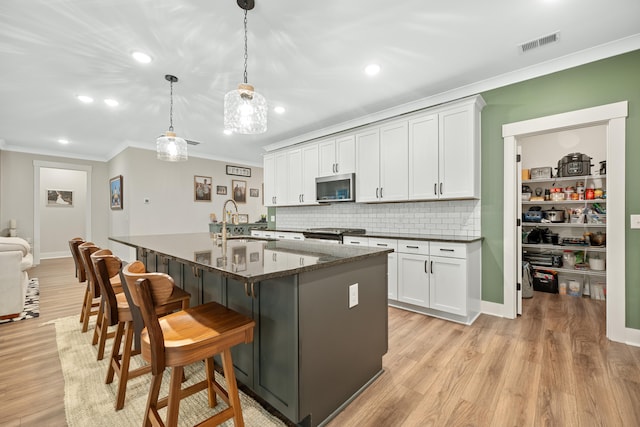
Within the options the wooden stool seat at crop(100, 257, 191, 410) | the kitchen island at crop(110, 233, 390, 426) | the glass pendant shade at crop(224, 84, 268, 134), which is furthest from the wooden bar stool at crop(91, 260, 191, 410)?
the glass pendant shade at crop(224, 84, 268, 134)

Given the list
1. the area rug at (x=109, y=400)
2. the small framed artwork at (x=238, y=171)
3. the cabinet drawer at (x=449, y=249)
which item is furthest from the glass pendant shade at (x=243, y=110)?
the small framed artwork at (x=238, y=171)

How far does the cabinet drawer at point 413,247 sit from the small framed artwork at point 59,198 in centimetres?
918

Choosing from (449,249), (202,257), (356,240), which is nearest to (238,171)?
(356,240)

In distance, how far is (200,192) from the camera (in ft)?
23.0

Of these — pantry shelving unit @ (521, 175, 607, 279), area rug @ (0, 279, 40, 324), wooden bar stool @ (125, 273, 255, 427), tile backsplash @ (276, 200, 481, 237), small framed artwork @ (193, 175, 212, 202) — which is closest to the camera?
wooden bar stool @ (125, 273, 255, 427)

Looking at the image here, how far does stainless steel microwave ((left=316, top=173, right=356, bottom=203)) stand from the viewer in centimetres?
426

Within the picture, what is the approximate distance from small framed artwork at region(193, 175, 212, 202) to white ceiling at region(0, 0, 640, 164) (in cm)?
281

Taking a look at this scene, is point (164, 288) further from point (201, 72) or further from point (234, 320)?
point (201, 72)

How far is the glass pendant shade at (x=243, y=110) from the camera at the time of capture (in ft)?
7.33

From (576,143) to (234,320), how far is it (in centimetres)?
544

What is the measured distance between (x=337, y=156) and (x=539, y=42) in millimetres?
2698

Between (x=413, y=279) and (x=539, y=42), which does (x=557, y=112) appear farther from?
(x=413, y=279)

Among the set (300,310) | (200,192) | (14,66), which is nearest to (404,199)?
(300,310)

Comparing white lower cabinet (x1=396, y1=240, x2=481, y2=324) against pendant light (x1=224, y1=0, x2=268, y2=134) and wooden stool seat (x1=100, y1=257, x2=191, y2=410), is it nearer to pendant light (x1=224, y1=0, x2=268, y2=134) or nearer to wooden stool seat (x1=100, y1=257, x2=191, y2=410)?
Answer: pendant light (x1=224, y1=0, x2=268, y2=134)
